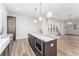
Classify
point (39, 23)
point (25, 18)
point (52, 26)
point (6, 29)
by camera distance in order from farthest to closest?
point (6, 29)
point (39, 23)
point (25, 18)
point (52, 26)

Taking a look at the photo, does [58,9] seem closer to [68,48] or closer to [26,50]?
[26,50]

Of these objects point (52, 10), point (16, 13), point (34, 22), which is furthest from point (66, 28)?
point (16, 13)

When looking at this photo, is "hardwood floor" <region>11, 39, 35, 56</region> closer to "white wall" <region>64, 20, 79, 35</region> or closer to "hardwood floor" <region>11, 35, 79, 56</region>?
"hardwood floor" <region>11, 35, 79, 56</region>

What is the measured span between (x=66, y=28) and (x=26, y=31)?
923 millimetres

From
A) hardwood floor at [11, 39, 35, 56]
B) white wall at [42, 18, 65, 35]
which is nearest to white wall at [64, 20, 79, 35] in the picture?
white wall at [42, 18, 65, 35]

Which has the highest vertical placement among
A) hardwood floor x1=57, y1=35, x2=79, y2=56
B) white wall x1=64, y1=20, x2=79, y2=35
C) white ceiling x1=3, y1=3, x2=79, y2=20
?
white ceiling x1=3, y1=3, x2=79, y2=20

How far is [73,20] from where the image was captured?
1.47m

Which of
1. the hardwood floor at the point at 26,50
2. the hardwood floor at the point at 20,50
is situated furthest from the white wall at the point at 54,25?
the hardwood floor at the point at 20,50

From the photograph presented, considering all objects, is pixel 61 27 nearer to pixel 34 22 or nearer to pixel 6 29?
pixel 34 22

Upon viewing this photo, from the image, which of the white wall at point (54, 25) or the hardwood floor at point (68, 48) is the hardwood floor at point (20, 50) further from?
the hardwood floor at point (68, 48)

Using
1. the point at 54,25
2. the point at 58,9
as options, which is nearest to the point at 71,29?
the point at 54,25

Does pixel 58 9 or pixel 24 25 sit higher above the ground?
pixel 58 9

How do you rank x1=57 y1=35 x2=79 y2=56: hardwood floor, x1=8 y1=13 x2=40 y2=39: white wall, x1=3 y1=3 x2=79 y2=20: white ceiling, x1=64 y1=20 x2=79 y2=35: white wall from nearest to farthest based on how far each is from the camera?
x1=3 y1=3 x2=79 y2=20: white ceiling < x1=64 y1=20 x2=79 y2=35: white wall < x1=8 y1=13 x2=40 y2=39: white wall < x1=57 y1=35 x2=79 y2=56: hardwood floor

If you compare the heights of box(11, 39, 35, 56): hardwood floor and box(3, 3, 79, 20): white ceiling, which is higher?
box(3, 3, 79, 20): white ceiling
